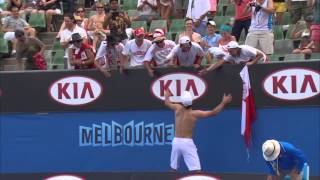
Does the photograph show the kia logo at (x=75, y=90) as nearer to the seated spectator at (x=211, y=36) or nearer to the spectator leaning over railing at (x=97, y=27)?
the spectator leaning over railing at (x=97, y=27)

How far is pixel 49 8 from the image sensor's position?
71.5 ft

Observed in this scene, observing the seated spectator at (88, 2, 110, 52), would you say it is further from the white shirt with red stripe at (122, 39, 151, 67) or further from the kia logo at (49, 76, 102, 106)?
the white shirt with red stripe at (122, 39, 151, 67)

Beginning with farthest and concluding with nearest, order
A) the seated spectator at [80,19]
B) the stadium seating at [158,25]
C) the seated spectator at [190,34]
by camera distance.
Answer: the seated spectator at [80,19] < the stadium seating at [158,25] < the seated spectator at [190,34]

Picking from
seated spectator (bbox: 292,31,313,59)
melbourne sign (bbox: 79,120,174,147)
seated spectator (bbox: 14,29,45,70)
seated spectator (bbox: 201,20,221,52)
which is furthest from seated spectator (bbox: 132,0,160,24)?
seated spectator (bbox: 292,31,313,59)

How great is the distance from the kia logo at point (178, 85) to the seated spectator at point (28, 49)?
2.41 m

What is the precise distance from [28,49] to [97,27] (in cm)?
186

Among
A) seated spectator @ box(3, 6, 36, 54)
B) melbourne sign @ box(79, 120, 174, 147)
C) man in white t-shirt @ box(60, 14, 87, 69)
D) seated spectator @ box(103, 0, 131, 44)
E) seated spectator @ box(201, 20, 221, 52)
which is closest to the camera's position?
melbourne sign @ box(79, 120, 174, 147)

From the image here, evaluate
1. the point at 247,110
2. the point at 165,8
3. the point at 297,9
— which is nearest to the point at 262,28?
the point at 247,110

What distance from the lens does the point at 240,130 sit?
16.1 meters

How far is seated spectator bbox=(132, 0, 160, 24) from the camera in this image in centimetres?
1948

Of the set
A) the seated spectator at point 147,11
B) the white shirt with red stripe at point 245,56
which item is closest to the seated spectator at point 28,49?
the seated spectator at point 147,11

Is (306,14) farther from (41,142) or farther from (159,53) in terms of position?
(41,142)

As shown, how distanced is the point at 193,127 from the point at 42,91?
3.20 m

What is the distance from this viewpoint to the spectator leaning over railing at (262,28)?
54.2ft
